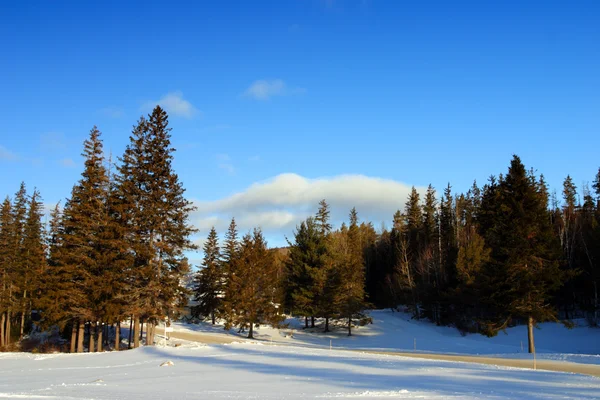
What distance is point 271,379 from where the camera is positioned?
16.7 meters

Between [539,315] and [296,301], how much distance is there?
24.1 meters

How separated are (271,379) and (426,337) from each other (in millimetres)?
32555

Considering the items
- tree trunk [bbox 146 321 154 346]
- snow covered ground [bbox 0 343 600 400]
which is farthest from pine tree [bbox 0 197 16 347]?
snow covered ground [bbox 0 343 600 400]

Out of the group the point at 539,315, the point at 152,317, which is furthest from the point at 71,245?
the point at 539,315

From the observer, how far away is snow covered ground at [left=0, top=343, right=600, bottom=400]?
13.2 metres

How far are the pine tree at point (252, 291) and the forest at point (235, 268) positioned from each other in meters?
0.12

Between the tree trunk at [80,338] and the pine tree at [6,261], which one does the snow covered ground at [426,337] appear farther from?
the pine tree at [6,261]

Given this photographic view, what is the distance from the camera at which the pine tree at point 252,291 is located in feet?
146

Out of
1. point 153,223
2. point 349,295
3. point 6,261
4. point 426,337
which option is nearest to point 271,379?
point 153,223

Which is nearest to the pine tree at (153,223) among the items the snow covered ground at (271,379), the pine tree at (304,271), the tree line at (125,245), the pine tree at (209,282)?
the tree line at (125,245)

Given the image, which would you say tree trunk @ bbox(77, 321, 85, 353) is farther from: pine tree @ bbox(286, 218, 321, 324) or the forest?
pine tree @ bbox(286, 218, 321, 324)

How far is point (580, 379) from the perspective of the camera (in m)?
15.7

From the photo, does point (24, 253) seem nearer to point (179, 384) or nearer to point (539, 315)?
point (179, 384)

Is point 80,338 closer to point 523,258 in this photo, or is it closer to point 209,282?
point 209,282
